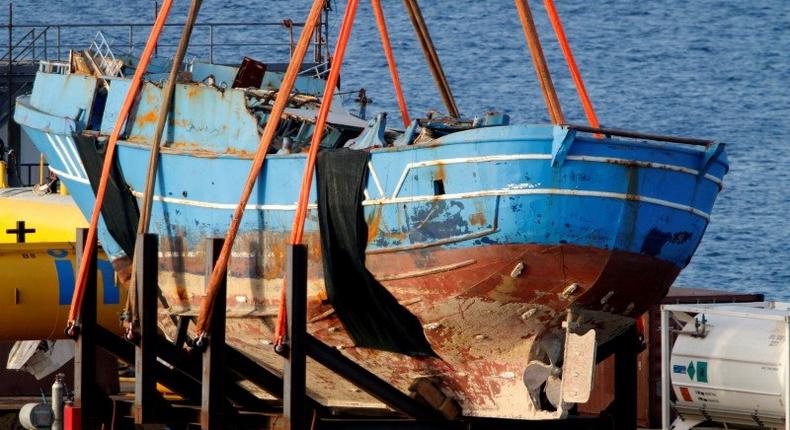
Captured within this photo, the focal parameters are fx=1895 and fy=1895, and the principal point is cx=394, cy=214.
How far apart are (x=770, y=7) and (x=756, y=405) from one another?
269 ft

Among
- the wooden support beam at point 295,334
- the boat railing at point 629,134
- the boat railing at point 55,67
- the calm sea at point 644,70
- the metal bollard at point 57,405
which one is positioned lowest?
the calm sea at point 644,70

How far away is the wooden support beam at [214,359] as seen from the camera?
17.8 meters

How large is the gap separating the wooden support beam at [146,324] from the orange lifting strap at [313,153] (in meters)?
1.33

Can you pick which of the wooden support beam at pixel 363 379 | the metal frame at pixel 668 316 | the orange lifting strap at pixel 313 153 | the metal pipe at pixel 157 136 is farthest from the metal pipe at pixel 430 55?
the wooden support beam at pixel 363 379

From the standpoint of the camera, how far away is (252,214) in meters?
18.5

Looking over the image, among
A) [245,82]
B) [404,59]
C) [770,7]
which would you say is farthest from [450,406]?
[770,7]

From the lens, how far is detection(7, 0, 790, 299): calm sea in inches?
2329

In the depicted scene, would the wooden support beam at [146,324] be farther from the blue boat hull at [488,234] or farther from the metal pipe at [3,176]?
the metal pipe at [3,176]

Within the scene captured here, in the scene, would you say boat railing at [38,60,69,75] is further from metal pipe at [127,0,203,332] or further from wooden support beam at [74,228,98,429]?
wooden support beam at [74,228,98,429]

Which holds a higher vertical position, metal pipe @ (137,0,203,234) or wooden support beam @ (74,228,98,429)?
metal pipe @ (137,0,203,234)

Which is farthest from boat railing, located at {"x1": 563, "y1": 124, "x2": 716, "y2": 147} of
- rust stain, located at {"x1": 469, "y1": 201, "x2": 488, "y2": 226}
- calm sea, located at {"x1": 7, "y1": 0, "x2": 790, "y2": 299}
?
calm sea, located at {"x1": 7, "y1": 0, "x2": 790, "y2": 299}

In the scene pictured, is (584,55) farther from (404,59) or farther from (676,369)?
(676,369)

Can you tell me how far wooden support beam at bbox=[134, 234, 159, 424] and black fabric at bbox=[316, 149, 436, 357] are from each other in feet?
5.52

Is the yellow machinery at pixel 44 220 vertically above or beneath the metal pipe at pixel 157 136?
beneath
